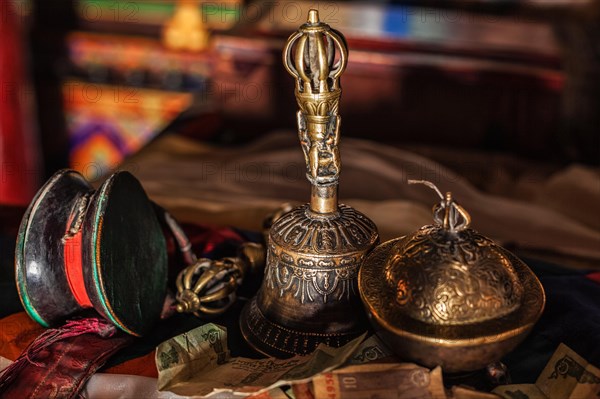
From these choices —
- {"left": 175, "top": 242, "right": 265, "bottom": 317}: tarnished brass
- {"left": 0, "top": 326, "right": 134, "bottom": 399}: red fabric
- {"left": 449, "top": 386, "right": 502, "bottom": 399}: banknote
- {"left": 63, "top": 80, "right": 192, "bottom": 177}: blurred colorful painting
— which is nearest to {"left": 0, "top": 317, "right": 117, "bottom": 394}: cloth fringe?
{"left": 0, "top": 326, "right": 134, "bottom": 399}: red fabric

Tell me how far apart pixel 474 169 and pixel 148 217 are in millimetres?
1419

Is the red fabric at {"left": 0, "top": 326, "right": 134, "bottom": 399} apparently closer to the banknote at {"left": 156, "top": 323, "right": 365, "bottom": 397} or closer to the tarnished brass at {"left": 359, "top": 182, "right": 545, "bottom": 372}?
Result: the banknote at {"left": 156, "top": 323, "right": 365, "bottom": 397}

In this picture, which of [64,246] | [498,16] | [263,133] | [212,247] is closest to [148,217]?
[64,246]

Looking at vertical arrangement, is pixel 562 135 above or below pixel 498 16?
below

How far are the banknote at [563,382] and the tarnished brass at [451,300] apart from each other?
11 centimetres

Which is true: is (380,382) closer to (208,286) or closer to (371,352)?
(371,352)

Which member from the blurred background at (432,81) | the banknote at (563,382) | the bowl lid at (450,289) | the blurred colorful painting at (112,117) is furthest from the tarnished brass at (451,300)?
the blurred colorful painting at (112,117)

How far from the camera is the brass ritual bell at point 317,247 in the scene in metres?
1.11

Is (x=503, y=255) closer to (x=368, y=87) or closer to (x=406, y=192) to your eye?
(x=406, y=192)

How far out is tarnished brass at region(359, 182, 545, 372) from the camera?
96 centimetres

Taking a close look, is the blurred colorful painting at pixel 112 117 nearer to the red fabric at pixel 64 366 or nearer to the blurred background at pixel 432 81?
the blurred background at pixel 432 81

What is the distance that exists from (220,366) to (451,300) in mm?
372

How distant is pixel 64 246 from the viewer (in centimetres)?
120

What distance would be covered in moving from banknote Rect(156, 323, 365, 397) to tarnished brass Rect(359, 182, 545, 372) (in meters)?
0.08
